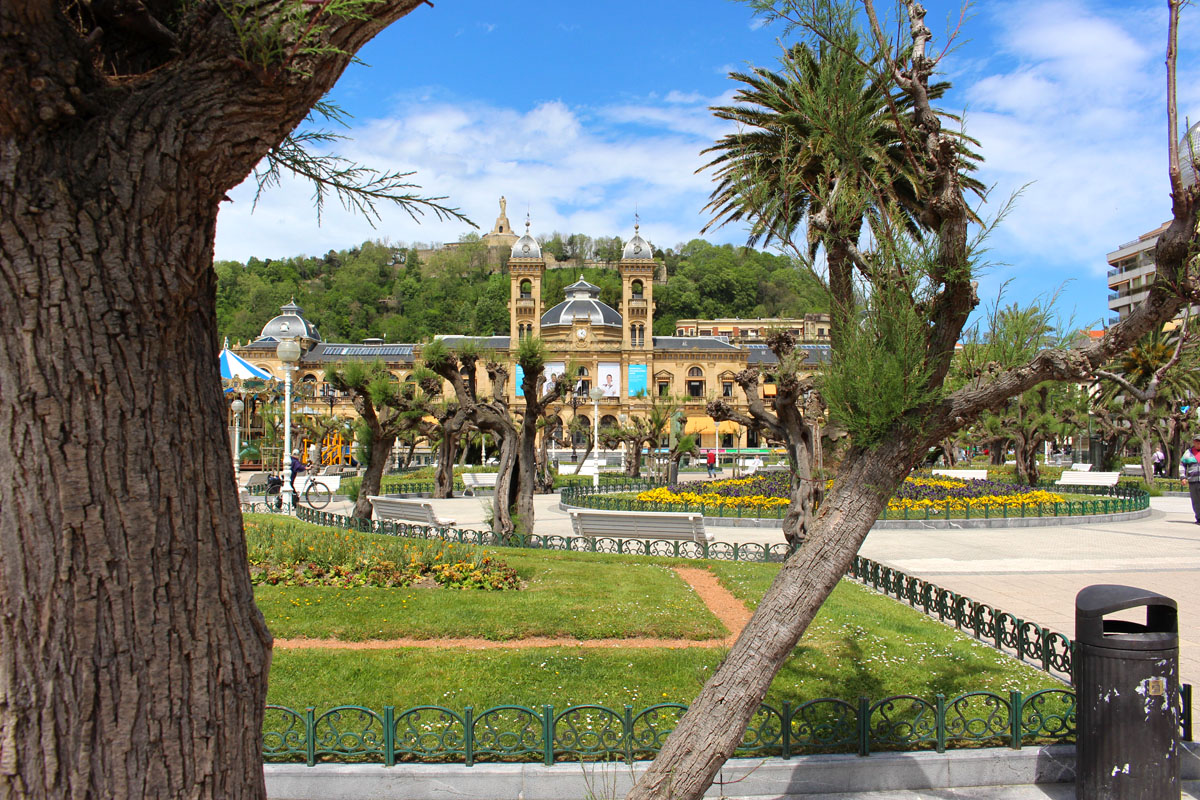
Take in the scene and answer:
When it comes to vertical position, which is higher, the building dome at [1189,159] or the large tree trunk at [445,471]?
the building dome at [1189,159]

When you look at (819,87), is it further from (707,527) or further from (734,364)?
(734,364)

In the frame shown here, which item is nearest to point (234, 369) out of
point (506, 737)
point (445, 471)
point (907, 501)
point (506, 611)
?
point (445, 471)

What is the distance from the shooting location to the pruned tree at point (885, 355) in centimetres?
341

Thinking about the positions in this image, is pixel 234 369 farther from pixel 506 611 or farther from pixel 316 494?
pixel 506 611

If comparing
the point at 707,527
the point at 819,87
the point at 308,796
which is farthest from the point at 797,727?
the point at 707,527

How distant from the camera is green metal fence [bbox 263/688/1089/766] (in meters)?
5.04

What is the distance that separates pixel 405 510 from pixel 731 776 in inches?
451

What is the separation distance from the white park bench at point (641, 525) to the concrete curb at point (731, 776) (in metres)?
8.05

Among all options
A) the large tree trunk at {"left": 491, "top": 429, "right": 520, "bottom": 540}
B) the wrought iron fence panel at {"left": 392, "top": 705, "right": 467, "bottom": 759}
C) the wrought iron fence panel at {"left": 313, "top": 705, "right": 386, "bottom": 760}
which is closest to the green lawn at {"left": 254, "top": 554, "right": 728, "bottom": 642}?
the wrought iron fence panel at {"left": 313, "top": 705, "right": 386, "bottom": 760}

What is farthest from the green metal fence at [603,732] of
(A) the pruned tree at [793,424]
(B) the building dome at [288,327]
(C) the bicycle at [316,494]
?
(B) the building dome at [288,327]

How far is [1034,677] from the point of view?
22.6 feet

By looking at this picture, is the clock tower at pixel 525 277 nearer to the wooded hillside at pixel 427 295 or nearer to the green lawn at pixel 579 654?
the wooded hillside at pixel 427 295

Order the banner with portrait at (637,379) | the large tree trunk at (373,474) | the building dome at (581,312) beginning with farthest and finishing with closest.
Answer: the building dome at (581,312) < the banner with portrait at (637,379) < the large tree trunk at (373,474)

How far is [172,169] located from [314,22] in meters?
0.56
